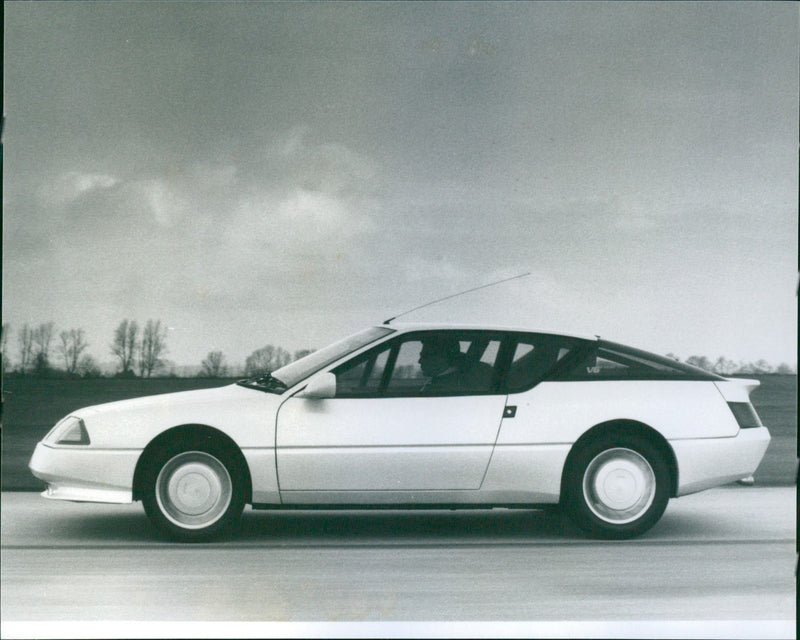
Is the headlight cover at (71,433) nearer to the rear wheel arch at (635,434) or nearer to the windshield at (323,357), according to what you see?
the windshield at (323,357)

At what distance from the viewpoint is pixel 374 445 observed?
5242mm

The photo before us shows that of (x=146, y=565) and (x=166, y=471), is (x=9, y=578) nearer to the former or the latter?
(x=146, y=565)

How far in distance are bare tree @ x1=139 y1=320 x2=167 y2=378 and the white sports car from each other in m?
2.00

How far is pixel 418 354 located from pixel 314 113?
2.57 meters

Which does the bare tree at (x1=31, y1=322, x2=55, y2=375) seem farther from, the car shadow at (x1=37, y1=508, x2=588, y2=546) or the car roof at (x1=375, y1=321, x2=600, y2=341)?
the car roof at (x1=375, y1=321, x2=600, y2=341)

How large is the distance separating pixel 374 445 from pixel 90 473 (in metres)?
1.62

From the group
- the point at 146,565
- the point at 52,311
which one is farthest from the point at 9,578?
the point at 52,311

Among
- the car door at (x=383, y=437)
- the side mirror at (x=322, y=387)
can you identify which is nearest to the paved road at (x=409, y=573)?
the car door at (x=383, y=437)

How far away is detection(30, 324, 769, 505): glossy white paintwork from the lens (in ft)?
17.1

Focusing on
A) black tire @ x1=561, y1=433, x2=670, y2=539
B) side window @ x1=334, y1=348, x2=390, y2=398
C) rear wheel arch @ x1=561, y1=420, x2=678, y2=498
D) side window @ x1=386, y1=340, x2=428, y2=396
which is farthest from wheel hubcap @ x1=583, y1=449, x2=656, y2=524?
side window @ x1=334, y1=348, x2=390, y2=398

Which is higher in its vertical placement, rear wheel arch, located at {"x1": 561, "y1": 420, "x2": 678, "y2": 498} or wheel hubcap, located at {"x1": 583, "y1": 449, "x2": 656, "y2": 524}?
rear wheel arch, located at {"x1": 561, "y1": 420, "x2": 678, "y2": 498}

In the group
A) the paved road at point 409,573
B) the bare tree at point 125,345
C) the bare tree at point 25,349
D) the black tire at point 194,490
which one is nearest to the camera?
the paved road at point 409,573

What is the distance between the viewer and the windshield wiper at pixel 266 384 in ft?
17.7

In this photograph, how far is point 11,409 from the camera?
26.1ft
